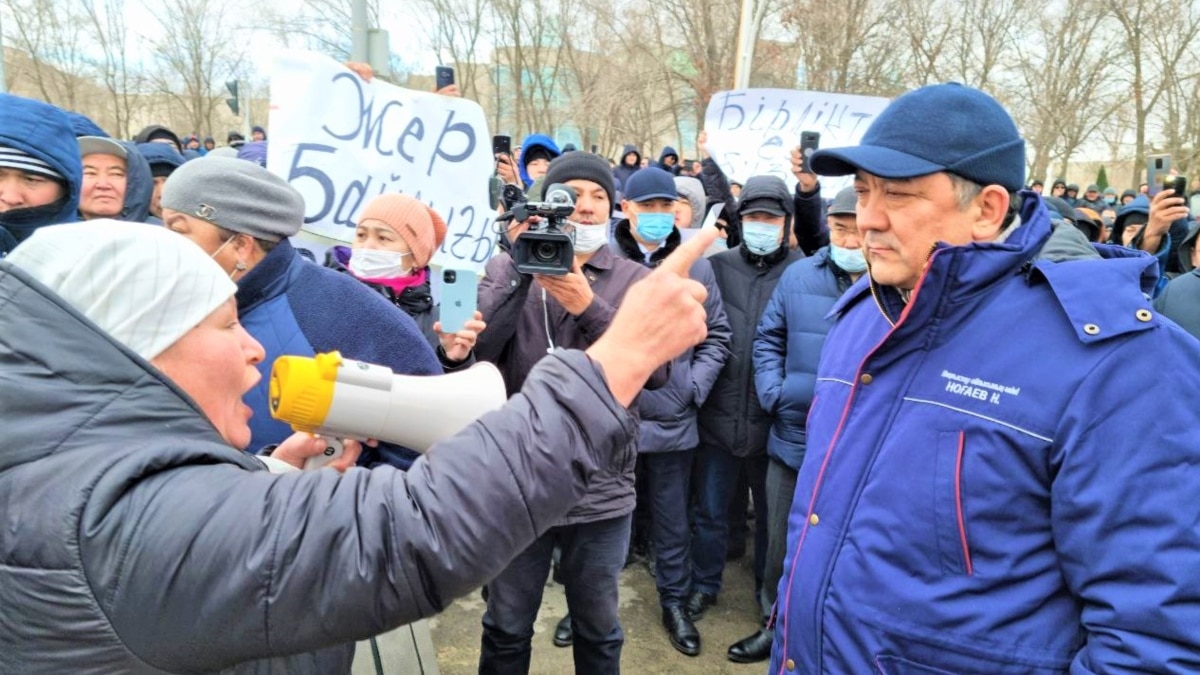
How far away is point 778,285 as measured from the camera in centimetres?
367

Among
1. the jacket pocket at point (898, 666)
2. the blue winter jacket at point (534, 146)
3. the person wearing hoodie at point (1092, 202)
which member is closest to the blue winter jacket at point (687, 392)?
the jacket pocket at point (898, 666)

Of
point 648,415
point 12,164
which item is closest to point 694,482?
point 648,415

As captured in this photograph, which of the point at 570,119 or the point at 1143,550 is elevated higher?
the point at 570,119

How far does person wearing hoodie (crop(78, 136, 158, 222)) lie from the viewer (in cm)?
336

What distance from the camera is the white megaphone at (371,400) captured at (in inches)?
46.9

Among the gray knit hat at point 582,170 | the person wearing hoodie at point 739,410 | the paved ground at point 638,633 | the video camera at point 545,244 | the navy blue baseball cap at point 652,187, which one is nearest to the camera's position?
the video camera at point 545,244

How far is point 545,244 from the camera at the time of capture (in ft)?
7.32

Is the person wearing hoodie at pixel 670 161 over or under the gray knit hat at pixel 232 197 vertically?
over

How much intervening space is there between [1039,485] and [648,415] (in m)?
2.35

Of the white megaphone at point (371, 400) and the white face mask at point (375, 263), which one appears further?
the white face mask at point (375, 263)

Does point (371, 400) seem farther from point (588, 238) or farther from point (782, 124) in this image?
point (782, 124)

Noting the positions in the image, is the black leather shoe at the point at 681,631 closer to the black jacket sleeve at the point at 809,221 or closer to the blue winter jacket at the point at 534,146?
the black jacket sleeve at the point at 809,221

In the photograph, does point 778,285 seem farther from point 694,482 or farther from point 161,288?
point 161,288

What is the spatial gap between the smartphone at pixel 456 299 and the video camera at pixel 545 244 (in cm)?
17
